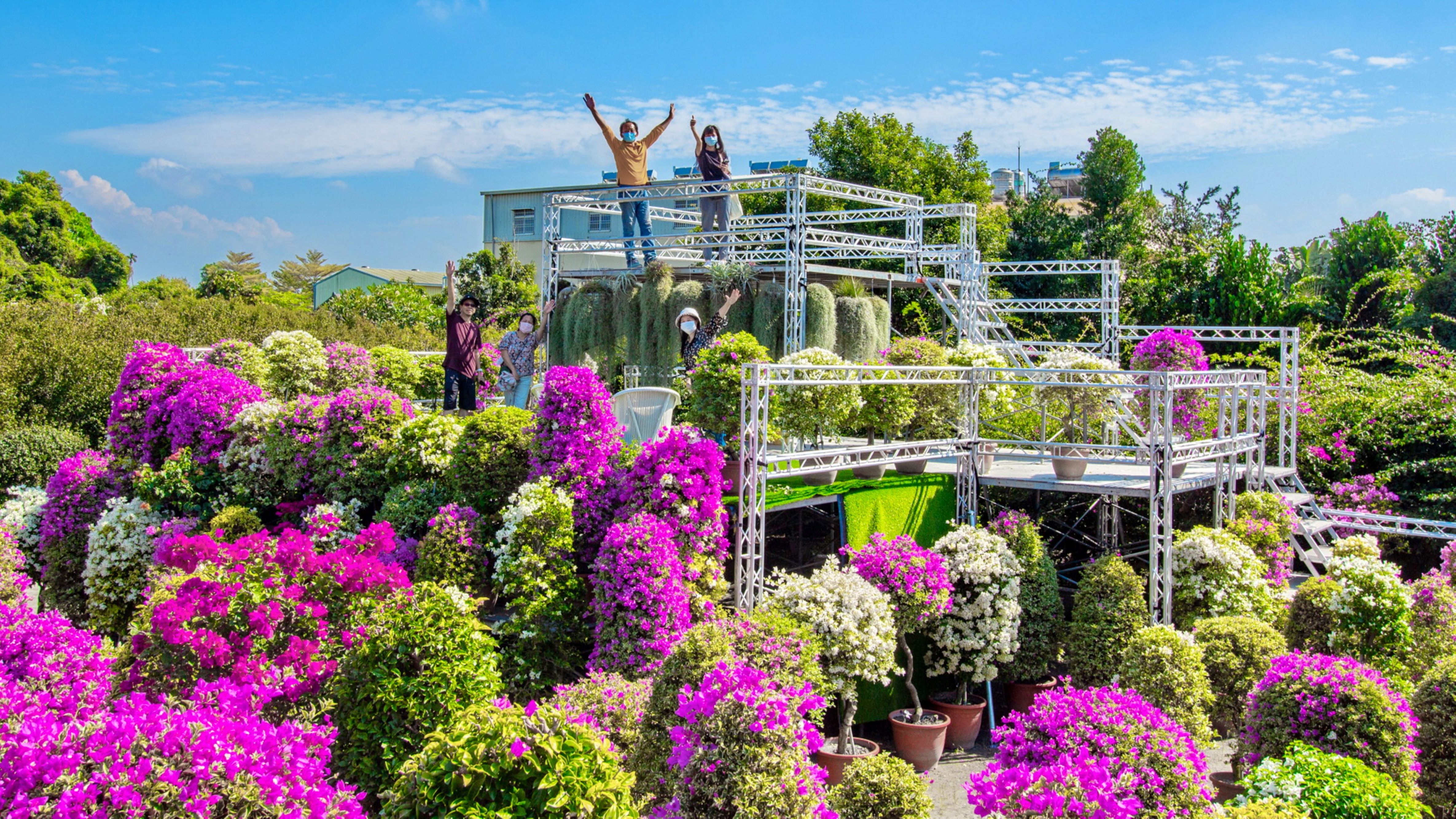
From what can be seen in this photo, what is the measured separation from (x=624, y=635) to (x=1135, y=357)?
27.0 feet

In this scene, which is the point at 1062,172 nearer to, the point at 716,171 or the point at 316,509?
the point at 716,171

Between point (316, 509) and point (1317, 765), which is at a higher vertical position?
point (316, 509)

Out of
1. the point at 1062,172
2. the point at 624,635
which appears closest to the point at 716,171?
the point at 624,635

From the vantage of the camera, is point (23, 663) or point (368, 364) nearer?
point (23, 663)

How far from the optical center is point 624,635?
7348mm

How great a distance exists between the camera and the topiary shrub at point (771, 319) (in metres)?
12.1

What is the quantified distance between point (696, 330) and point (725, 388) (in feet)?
4.80

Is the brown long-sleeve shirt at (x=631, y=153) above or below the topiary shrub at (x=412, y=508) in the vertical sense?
above

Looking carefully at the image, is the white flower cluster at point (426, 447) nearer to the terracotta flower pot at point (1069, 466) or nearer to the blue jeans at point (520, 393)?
the blue jeans at point (520, 393)

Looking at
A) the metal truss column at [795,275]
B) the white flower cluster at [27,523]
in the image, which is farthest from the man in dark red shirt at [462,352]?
the white flower cluster at [27,523]

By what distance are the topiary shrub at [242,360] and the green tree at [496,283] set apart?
47.0ft

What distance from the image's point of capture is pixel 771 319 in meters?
12.1

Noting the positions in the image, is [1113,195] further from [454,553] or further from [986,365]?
[454,553]

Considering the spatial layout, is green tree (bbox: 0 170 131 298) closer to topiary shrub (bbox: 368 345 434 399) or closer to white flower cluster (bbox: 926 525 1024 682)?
topiary shrub (bbox: 368 345 434 399)
